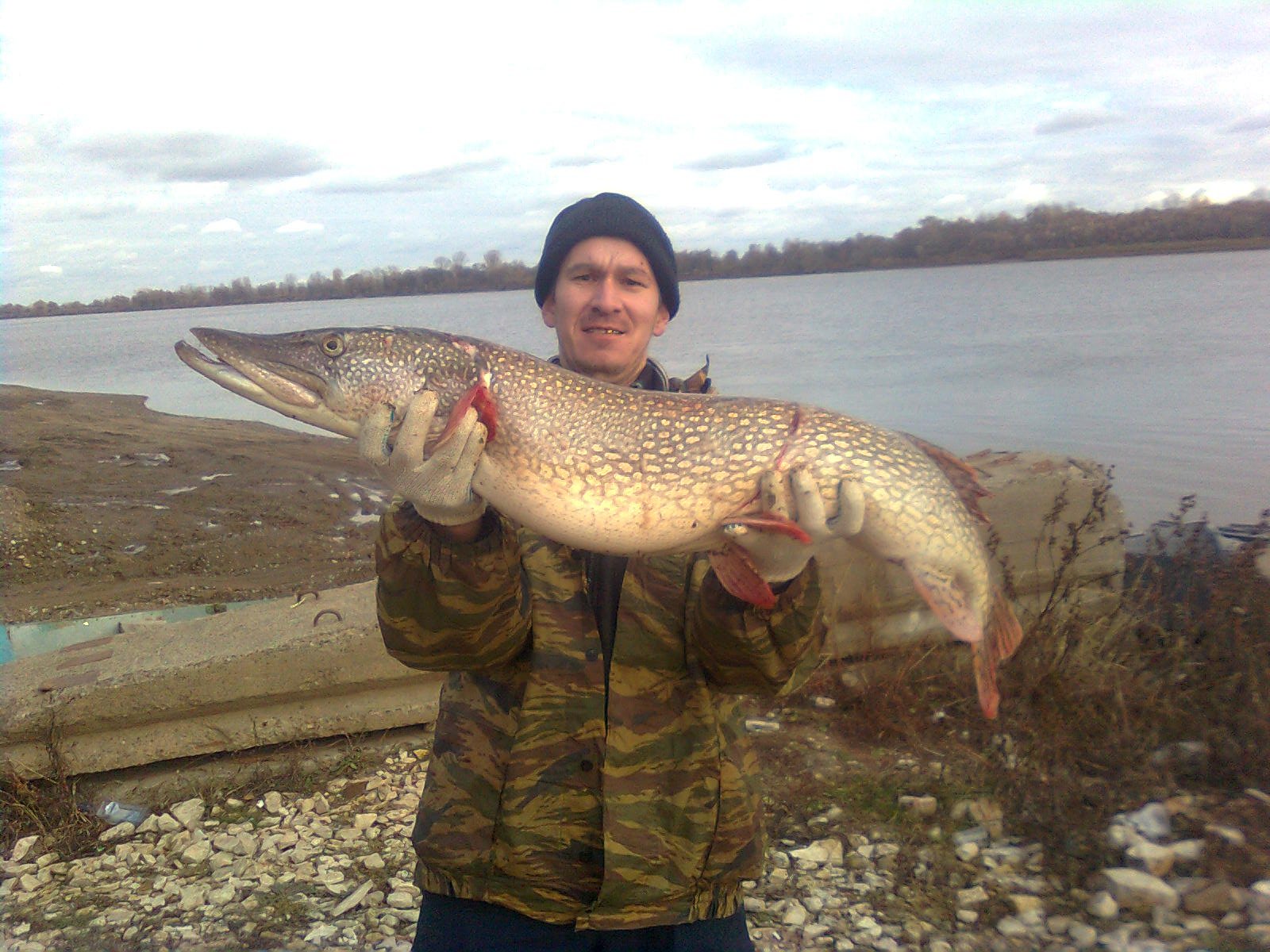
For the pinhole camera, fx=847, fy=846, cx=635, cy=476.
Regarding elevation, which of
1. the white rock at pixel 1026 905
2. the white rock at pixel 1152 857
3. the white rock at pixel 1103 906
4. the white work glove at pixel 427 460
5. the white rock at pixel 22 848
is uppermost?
the white work glove at pixel 427 460

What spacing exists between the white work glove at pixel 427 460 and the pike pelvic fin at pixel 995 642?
5.38 feet

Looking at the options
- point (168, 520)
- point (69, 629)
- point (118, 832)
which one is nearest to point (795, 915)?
point (118, 832)

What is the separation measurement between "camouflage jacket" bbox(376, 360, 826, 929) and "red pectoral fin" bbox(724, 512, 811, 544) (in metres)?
0.11

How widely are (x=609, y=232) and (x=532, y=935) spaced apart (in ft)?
6.91

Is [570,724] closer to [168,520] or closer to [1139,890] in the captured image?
[1139,890]

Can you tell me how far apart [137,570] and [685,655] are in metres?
7.97

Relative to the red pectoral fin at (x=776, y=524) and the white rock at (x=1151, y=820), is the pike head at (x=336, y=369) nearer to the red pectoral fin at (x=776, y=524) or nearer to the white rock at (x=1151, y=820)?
the red pectoral fin at (x=776, y=524)

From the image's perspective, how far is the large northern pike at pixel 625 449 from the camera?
2549 millimetres

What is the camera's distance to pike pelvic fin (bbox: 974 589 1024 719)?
8.80ft

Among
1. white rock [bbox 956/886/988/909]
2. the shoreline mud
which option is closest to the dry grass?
white rock [bbox 956/886/988/909]

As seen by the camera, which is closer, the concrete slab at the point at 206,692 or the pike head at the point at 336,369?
the pike head at the point at 336,369

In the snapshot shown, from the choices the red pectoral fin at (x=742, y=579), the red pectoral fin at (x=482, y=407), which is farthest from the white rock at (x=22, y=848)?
the red pectoral fin at (x=742, y=579)

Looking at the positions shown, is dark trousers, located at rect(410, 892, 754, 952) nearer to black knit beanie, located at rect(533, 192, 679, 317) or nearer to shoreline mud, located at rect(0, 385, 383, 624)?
black knit beanie, located at rect(533, 192, 679, 317)

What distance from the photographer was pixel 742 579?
7.42ft
